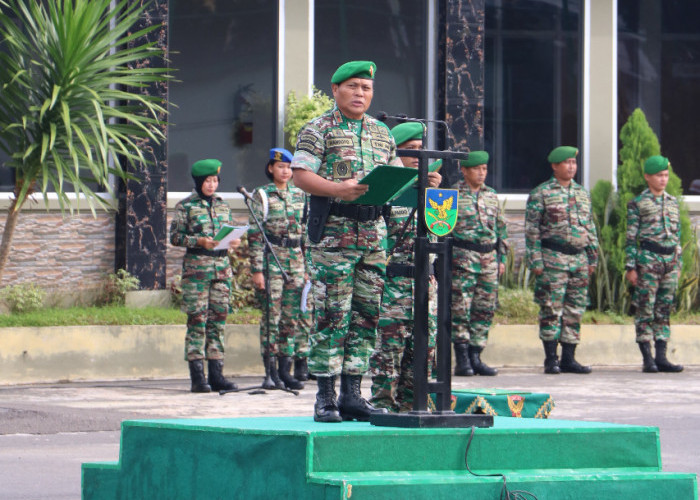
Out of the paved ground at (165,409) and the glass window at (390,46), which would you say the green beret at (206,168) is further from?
the glass window at (390,46)

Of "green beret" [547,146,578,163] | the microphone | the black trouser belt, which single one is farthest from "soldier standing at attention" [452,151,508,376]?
the black trouser belt

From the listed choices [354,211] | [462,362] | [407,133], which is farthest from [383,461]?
[462,362]

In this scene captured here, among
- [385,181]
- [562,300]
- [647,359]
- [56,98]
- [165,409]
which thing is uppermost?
[56,98]

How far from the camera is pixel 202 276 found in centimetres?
1155

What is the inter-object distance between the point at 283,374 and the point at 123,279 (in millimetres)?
3383

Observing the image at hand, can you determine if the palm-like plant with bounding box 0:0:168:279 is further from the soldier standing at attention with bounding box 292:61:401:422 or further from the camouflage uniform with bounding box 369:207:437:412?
the soldier standing at attention with bounding box 292:61:401:422

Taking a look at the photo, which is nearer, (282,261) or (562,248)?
(282,261)

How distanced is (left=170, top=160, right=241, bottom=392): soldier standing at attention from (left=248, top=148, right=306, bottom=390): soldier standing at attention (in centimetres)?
34

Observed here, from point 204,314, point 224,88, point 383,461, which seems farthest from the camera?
point 224,88

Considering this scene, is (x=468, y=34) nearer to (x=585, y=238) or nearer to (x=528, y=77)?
(x=528, y=77)

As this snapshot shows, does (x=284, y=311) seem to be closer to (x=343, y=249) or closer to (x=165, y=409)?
(x=165, y=409)

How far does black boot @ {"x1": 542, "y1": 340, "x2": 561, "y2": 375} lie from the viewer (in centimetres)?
1362

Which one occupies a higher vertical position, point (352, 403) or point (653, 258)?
point (653, 258)

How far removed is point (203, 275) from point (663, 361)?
539 centimetres
